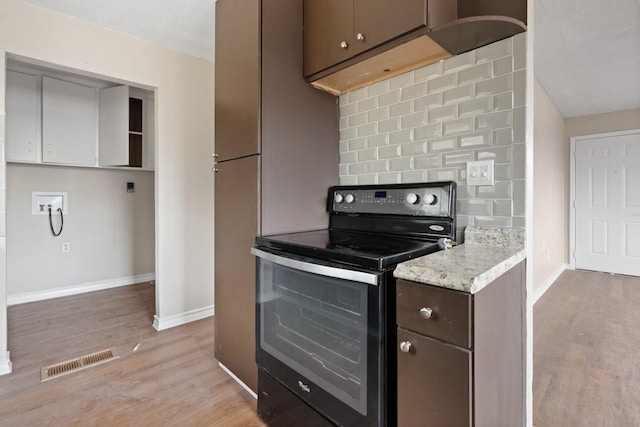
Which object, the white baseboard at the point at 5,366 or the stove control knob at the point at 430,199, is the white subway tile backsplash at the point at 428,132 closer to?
the stove control knob at the point at 430,199

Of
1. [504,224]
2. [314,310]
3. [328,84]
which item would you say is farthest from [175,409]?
[328,84]

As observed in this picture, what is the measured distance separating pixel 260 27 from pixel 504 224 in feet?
4.81

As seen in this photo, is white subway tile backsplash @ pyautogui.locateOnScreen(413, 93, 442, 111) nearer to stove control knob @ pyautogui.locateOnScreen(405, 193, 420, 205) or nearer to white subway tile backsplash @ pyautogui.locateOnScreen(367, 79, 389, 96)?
white subway tile backsplash @ pyautogui.locateOnScreen(367, 79, 389, 96)

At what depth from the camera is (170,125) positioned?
2.67 metres

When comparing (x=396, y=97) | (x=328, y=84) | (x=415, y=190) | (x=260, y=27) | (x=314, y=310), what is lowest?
(x=314, y=310)

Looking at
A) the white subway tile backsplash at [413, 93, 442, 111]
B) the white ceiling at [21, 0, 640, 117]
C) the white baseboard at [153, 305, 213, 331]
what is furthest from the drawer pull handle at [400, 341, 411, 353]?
the white baseboard at [153, 305, 213, 331]

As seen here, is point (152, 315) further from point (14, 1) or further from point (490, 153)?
point (490, 153)

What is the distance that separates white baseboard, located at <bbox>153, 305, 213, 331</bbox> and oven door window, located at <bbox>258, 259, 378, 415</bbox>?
1539mm

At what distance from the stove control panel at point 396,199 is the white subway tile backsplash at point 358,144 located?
9.8 inches

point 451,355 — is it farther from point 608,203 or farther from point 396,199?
point 608,203

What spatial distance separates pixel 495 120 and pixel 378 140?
1.94ft

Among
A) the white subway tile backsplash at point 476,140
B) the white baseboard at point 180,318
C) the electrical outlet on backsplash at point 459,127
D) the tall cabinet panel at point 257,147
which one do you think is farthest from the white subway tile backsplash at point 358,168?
the white baseboard at point 180,318

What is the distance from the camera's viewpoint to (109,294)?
11.7 feet

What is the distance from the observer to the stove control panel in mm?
1376
